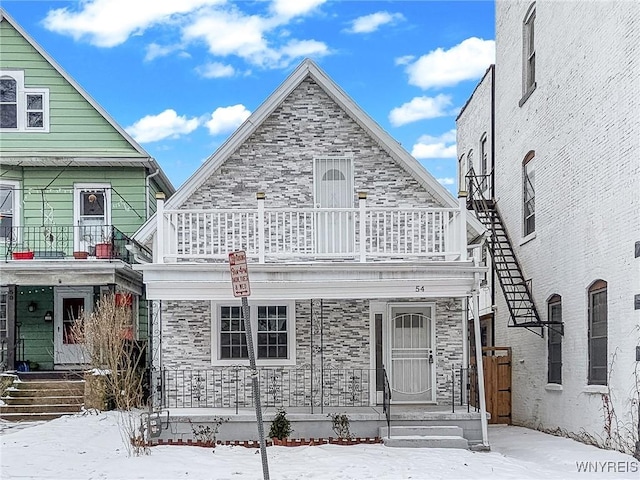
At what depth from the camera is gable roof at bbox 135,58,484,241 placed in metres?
14.2

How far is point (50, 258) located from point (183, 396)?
646 centimetres

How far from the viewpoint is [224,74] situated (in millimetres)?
22578

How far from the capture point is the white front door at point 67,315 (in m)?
18.9

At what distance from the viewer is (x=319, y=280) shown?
12.2m

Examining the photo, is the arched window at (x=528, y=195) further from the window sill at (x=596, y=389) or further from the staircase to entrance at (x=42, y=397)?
the staircase to entrance at (x=42, y=397)

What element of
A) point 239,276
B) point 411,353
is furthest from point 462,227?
point 239,276

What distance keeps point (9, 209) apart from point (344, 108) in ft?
31.5

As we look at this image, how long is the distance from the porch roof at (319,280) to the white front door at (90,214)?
7180 millimetres

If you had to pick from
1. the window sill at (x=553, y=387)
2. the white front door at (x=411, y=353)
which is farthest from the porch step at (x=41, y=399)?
the window sill at (x=553, y=387)

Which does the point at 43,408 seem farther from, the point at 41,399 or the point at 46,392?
the point at 46,392

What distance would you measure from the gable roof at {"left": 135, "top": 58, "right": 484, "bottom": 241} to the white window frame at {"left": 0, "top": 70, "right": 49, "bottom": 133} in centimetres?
677

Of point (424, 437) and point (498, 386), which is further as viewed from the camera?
point (498, 386)

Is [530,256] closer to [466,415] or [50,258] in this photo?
[466,415]

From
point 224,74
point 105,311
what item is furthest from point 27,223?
point 224,74
